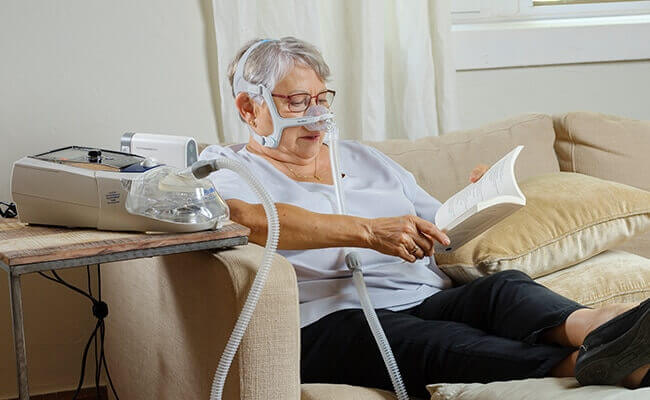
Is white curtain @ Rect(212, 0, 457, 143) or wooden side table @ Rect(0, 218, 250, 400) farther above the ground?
white curtain @ Rect(212, 0, 457, 143)

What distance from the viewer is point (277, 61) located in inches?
73.4

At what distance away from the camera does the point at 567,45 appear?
2725 mm

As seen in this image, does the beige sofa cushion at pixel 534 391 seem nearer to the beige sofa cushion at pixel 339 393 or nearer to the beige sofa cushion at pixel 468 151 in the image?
the beige sofa cushion at pixel 339 393

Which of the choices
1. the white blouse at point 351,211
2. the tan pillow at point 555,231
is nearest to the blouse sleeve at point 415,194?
the white blouse at point 351,211

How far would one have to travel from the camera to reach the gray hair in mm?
1862

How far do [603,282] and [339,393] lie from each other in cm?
73

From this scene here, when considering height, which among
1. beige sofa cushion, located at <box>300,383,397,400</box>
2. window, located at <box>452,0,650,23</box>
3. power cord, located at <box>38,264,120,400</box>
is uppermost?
window, located at <box>452,0,650,23</box>

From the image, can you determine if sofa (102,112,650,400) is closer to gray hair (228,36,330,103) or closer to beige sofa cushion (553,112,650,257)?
beige sofa cushion (553,112,650,257)

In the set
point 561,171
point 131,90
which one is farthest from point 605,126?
point 131,90

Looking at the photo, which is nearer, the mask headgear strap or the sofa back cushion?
the mask headgear strap

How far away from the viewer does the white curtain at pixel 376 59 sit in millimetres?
2342

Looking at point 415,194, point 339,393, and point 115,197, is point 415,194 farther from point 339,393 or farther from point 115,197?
point 115,197

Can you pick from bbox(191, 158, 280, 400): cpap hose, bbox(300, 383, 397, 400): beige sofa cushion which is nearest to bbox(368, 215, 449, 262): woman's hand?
bbox(300, 383, 397, 400): beige sofa cushion

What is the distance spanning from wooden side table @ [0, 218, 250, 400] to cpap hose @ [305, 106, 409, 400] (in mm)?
293
